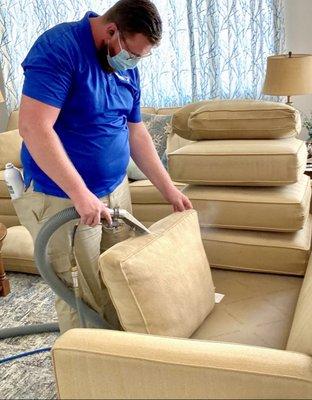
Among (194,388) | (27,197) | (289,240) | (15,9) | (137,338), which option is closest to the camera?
(194,388)

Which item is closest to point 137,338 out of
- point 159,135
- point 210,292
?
point 210,292

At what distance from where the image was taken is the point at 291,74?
2.75 metres

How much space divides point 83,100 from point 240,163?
675 mm

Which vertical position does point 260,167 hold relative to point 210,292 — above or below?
above

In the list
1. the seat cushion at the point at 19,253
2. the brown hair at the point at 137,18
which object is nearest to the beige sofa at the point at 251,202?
the brown hair at the point at 137,18

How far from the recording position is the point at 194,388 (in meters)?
0.98

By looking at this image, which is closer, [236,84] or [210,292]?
[210,292]

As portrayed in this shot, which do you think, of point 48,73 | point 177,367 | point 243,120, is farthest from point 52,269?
point 243,120

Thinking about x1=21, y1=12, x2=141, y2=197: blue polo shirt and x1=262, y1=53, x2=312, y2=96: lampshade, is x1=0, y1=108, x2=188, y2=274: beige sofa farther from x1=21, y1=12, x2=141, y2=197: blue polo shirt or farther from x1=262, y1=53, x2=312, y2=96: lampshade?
x1=21, y1=12, x2=141, y2=197: blue polo shirt

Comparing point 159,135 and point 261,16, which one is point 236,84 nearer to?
point 261,16

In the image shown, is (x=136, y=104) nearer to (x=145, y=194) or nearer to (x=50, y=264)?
(x=50, y=264)

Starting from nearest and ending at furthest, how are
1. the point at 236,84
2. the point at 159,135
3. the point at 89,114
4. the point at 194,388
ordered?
the point at 194,388 → the point at 89,114 → the point at 159,135 → the point at 236,84

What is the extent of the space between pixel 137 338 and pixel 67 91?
0.75 m

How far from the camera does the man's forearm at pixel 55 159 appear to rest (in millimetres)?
1376
